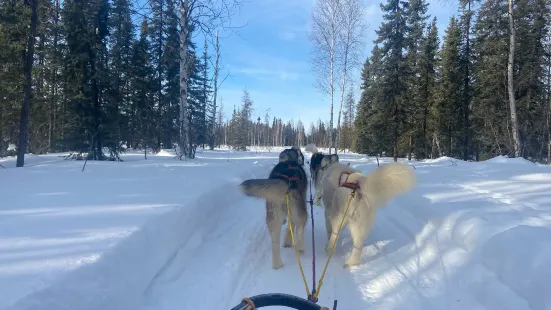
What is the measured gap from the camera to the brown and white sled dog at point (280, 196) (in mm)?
4109

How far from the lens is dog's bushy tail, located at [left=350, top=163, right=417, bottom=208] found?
3896mm

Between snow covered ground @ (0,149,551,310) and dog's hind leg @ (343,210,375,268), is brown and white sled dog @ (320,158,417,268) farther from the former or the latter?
snow covered ground @ (0,149,551,310)

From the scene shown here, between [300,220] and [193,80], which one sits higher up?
[193,80]

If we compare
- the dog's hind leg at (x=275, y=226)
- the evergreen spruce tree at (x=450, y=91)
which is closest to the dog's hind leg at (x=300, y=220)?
the dog's hind leg at (x=275, y=226)

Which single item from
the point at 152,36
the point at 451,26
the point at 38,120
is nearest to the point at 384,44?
the point at 451,26

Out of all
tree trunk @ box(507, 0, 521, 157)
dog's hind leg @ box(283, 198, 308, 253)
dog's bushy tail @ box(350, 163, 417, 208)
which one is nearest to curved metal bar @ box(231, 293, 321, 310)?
dog's bushy tail @ box(350, 163, 417, 208)

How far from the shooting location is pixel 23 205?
480 centimetres

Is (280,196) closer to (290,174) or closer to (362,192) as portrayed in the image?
(290,174)

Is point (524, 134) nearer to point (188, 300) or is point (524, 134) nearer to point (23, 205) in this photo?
point (188, 300)

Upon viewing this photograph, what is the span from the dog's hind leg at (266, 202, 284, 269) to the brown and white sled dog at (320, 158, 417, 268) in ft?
2.72

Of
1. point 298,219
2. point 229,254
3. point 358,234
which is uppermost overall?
point 298,219

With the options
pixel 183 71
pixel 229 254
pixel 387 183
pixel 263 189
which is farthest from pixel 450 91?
pixel 229 254

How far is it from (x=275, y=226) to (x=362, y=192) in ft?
4.23

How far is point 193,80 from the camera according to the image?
3178 centimetres
